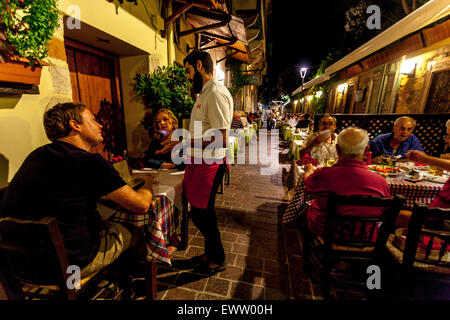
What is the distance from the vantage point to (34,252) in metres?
1.11

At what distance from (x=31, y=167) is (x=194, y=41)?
5.71 m

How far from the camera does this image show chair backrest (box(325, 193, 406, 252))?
1.44 meters

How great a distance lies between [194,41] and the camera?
5734 mm

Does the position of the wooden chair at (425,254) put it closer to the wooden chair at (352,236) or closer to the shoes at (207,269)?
the wooden chair at (352,236)

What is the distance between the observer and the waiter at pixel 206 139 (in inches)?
75.6

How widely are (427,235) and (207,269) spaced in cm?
207

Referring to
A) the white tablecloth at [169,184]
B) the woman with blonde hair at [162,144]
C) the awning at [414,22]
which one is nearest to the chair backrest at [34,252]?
the white tablecloth at [169,184]

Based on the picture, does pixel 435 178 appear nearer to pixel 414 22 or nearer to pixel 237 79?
pixel 414 22

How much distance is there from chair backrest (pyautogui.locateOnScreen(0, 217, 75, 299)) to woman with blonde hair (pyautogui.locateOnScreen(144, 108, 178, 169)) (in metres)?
1.62

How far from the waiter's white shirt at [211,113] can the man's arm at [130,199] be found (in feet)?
2.27

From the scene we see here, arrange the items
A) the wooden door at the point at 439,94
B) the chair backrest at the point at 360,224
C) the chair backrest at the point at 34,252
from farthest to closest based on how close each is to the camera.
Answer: the wooden door at the point at 439,94 → the chair backrest at the point at 360,224 → the chair backrest at the point at 34,252

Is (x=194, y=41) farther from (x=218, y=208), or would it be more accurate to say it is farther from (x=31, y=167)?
(x=31, y=167)

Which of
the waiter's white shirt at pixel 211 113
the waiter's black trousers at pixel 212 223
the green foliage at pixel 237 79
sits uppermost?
the green foliage at pixel 237 79

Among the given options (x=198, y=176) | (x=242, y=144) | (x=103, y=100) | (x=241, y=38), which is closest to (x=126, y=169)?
(x=198, y=176)
